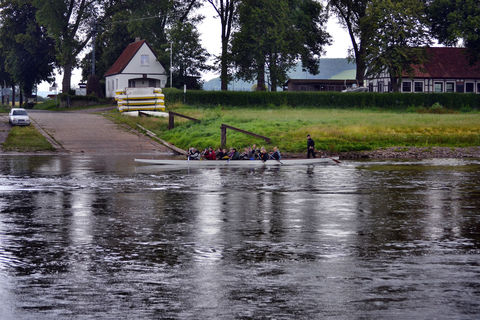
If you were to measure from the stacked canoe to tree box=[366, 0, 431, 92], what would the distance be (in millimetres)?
29566

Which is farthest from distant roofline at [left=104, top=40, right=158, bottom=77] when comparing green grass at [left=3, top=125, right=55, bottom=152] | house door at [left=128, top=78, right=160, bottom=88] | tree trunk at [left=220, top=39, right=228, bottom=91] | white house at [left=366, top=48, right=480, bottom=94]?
green grass at [left=3, top=125, right=55, bottom=152]

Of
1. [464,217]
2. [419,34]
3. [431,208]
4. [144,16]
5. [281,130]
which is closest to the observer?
[464,217]

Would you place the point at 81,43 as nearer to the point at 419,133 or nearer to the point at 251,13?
the point at 251,13

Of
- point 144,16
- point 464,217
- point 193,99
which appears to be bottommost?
point 464,217

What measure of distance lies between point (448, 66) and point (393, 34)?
56.0ft

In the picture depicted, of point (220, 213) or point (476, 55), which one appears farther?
point (476, 55)

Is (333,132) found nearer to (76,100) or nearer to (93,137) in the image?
(93,137)

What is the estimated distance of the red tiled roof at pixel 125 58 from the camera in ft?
299

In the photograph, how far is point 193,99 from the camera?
235 feet

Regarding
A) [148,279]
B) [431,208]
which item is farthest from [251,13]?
[148,279]

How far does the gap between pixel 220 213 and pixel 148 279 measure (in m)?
7.94

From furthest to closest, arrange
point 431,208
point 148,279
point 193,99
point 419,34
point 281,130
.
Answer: point 419,34 → point 193,99 → point 281,130 → point 431,208 → point 148,279

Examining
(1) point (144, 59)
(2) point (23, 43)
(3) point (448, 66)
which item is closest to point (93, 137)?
(1) point (144, 59)

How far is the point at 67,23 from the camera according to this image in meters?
90.1
